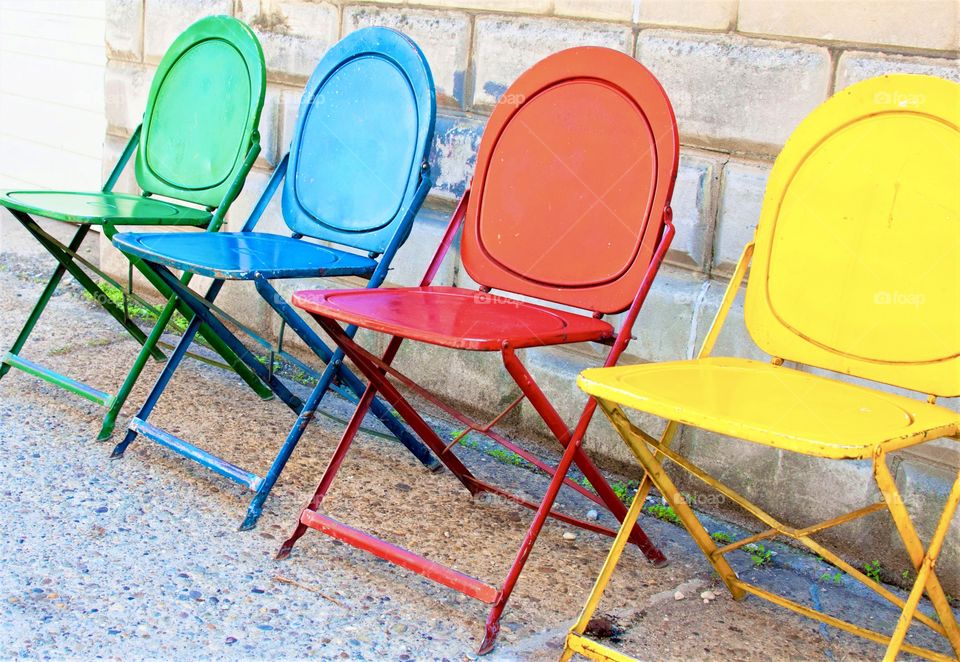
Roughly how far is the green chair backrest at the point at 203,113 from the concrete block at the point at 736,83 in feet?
4.06

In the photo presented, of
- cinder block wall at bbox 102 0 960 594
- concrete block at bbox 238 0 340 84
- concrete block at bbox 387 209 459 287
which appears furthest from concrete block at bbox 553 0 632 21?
concrete block at bbox 238 0 340 84

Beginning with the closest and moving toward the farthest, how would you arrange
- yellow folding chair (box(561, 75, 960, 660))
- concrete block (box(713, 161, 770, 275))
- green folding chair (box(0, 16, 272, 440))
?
1. yellow folding chair (box(561, 75, 960, 660))
2. concrete block (box(713, 161, 770, 275))
3. green folding chair (box(0, 16, 272, 440))

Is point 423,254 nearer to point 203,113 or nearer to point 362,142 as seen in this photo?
point 362,142

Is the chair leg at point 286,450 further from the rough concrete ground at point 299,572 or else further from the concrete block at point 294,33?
the concrete block at point 294,33

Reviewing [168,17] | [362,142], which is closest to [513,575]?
[362,142]

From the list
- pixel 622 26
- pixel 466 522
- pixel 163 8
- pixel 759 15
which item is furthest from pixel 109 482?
pixel 163 8

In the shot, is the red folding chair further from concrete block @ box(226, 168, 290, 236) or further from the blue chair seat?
concrete block @ box(226, 168, 290, 236)

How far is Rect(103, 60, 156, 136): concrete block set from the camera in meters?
4.96

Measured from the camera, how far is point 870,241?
235cm

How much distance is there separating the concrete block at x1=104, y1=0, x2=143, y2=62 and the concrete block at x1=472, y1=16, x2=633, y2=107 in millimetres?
1983

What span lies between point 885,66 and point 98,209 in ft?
7.26

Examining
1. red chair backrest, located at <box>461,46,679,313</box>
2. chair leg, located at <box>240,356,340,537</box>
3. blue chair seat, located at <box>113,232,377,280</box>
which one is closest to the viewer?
red chair backrest, located at <box>461,46,679,313</box>

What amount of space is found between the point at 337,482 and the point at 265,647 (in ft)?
3.14

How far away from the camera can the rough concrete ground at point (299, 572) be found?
2.29m
